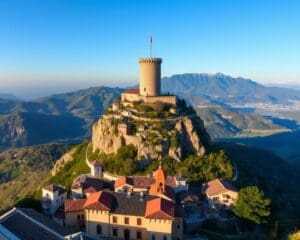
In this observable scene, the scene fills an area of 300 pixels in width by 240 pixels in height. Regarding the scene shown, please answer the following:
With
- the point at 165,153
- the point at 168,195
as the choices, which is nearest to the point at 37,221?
the point at 168,195

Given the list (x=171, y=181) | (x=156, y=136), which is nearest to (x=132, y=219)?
(x=171, y=181)

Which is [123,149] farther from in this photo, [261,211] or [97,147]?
[261,211]

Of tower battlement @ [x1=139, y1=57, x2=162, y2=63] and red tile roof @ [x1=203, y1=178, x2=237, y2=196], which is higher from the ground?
tower battlement @ [x1=139, y1=57, x2=162, y2=63]

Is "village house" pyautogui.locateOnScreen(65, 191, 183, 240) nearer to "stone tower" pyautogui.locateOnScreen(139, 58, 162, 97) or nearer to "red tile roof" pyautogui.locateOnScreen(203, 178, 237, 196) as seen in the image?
"red tile roof" pyautogui.locateOnScreen(203, 178, 237, 196)

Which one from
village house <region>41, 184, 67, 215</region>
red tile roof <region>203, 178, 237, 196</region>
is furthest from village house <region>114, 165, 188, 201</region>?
village house <region>41, 184, 67, 215</region>

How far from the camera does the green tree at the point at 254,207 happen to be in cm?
4838

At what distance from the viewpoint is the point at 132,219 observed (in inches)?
1635

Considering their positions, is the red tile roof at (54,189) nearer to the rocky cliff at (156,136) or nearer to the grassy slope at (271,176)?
the rocky cliff at (156,136)

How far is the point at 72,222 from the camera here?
148 ft

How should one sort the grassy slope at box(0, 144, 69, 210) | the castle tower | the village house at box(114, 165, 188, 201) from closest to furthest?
the castle tower
the village house at box(114, 165, 188, 201)
the grassy slope at box(0, 144, 69, 210)

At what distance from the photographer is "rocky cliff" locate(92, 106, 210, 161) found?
68188 millimetres

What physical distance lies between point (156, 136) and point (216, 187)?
60.0ft

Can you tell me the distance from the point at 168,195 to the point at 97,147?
32.2 metres

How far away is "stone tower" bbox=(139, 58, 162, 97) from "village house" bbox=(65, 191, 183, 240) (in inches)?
1537
